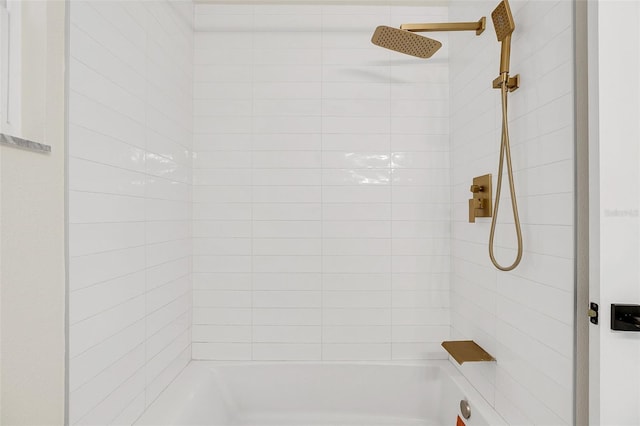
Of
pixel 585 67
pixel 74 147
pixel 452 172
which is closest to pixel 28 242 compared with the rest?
pixel 74 147

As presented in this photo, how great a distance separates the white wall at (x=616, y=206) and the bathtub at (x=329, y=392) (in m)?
0.93

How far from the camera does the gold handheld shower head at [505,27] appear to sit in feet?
4.14

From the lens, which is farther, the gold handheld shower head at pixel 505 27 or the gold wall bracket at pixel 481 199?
the gold wall bracket at pixel 481 199

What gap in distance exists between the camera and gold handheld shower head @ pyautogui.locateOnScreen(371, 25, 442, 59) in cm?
147

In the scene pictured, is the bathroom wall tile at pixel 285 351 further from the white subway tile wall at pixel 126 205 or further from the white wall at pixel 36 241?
the white wall at pixel 36 241

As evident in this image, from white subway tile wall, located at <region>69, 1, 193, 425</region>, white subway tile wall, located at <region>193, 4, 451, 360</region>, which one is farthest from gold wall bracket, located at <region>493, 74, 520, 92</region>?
white subway tile wall, located at <region>69, 1, 193, 425</region>

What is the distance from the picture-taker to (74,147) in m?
1.01

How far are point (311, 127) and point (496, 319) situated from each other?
1267mm

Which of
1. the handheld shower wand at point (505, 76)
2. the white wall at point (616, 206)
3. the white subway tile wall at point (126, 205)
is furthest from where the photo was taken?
the handheld shower wand at point (505, 76)

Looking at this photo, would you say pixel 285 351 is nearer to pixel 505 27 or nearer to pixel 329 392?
pixel 329 392

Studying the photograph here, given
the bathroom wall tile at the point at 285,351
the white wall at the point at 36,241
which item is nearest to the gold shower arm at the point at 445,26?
the white wall at the point at 36,241

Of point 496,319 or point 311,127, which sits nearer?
point 496,319

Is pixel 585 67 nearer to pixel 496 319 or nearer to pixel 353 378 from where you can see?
pixel 496 319

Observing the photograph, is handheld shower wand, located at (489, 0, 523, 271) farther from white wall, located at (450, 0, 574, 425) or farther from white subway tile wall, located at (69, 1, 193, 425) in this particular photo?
white subway tile wall, located at (69, 1, 193, 425)
